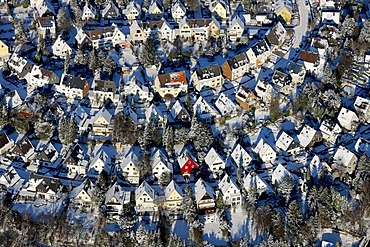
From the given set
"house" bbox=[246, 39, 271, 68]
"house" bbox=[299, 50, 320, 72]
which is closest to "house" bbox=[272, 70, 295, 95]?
A: "house" bbox=[299, 50, 320, 72]

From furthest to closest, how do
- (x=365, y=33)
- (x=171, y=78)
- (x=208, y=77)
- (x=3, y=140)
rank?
1. (x=365, y=33)
2. (x=208, y=77)
3. (x=171, y=78)
4. (x=3, y=140)

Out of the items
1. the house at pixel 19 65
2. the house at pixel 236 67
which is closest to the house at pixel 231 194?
the house at pixel 236 67

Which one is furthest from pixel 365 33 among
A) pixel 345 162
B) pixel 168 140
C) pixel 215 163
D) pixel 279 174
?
pixel 168 140

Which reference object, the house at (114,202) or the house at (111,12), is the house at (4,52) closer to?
the house at (111,12)

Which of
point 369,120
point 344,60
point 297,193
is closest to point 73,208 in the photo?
point 297,193

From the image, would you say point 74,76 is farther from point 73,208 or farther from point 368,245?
point 368,245

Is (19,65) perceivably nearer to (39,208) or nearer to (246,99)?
(39,208)
